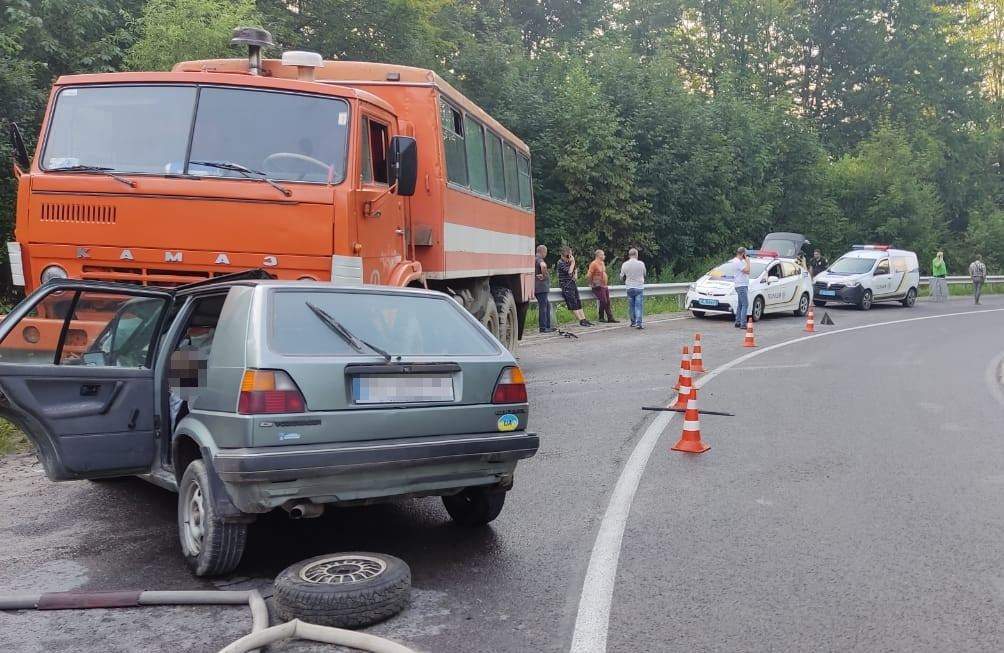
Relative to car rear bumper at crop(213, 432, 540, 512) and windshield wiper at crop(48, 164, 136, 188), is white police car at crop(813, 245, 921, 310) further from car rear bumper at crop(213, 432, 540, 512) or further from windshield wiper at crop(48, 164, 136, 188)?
car rear bumper at crop(213, 432, 540, 512)

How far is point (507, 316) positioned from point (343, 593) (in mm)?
9659

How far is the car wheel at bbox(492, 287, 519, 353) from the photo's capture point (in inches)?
523

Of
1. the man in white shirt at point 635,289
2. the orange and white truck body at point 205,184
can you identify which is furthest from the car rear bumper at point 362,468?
the man in white shirt at point 635,289

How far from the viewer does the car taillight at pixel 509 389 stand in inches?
205

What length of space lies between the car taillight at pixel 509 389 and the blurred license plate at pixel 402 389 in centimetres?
31

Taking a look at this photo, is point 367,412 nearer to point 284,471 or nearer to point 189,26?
point 284,471

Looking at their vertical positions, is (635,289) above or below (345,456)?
above

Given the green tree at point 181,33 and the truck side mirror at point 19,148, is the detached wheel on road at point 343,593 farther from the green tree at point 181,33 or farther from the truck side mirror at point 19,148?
the green tree at point 181,33

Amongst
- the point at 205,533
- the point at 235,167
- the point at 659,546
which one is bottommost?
the point at 659,546

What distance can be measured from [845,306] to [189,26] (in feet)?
74.7

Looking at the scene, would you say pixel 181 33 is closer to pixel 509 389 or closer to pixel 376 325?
pixel 376 325

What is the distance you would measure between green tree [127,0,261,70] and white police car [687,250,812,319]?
41.0ft

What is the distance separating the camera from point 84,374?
5.06 metres

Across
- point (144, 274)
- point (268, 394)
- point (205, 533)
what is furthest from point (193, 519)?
point (144, 274)
